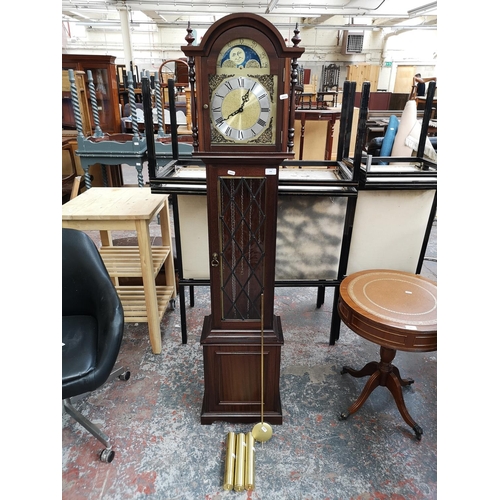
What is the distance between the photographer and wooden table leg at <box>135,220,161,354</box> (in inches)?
77.6

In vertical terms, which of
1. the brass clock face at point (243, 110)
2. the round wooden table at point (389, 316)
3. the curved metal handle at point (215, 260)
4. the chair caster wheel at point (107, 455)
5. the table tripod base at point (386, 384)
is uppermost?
the brass clock face at point (243, 110)

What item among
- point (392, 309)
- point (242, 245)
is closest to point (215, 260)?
point (242, 245)

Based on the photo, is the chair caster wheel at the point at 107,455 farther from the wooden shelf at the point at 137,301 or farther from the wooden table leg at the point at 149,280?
the wooden shelf at the point at 137,301

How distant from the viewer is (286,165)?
221 cm

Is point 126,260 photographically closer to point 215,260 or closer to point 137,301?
point 137,301

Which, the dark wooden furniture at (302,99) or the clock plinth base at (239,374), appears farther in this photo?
the dark wooden furniture at (302,99)

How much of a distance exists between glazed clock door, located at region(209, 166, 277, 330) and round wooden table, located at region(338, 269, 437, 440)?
406 millimetres

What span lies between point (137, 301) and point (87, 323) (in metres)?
0.68

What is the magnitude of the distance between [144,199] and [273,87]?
1.23 m

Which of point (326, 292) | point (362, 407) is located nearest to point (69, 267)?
point (362, 407)

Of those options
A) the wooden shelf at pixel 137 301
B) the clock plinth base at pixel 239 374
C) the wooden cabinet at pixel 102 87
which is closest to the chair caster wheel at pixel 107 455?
the clock plinth base at pixel 239 374

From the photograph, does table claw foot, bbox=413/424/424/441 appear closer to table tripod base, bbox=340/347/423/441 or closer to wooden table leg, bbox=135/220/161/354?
table tripod base, bbox=340/347/423/441

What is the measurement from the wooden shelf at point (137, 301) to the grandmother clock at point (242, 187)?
0.80m

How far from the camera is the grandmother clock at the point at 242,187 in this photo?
1204mm
